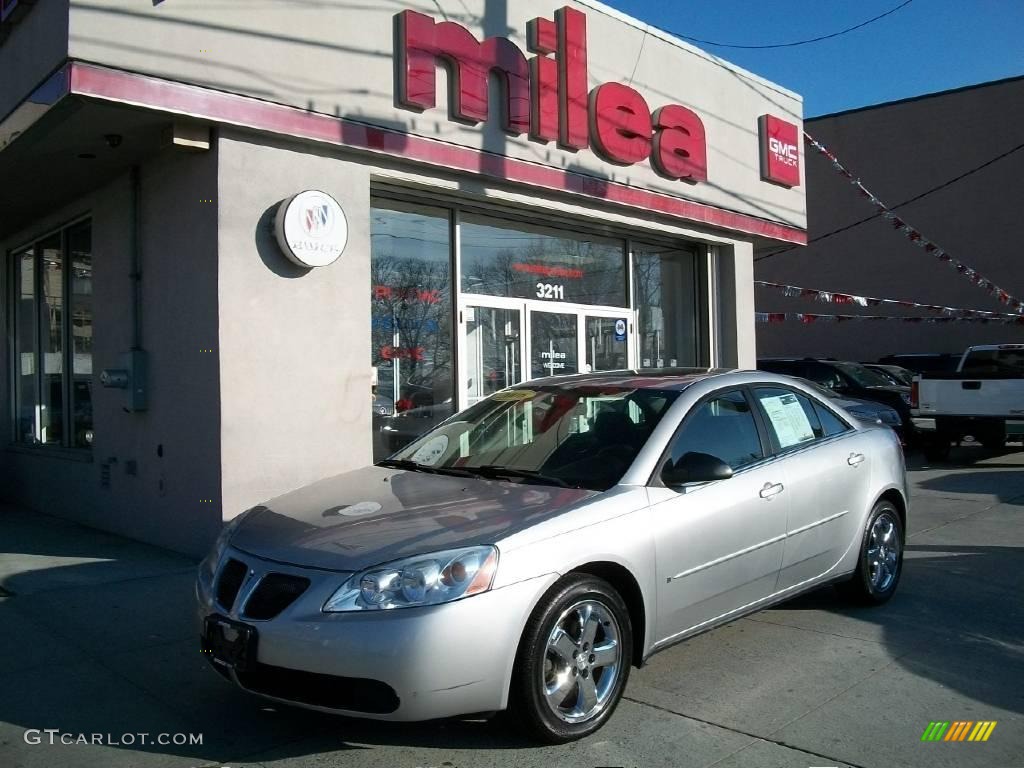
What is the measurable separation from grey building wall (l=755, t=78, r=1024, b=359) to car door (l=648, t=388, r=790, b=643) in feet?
77.2

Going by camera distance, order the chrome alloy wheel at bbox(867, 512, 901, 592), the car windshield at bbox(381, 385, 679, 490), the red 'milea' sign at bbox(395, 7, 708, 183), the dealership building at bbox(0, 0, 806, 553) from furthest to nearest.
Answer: the red 'milea' sign at bbox(395, 7, 708, 183) → the dealership building at bbox(0, 0, 806, 553) → the chrome alloy wheel at bbox(867, 512, 901, 592) → the car windshield at bbox(381, 385, 679, 490)

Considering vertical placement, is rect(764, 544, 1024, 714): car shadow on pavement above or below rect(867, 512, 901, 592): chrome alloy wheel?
below

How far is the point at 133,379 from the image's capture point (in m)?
8.24

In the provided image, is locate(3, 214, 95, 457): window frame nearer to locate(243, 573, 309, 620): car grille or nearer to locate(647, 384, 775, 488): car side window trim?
locate(243, 573, 309, 620): car grille

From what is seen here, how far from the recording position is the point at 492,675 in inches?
145

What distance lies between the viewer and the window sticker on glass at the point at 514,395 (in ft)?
18.7

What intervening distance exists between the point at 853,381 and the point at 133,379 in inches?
486

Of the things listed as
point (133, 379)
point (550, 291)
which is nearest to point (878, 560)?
point (550, 291)

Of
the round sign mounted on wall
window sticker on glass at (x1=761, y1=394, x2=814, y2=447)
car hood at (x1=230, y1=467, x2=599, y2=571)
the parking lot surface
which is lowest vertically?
the parking lot surface

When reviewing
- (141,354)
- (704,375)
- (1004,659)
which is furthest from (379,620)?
(141,354)

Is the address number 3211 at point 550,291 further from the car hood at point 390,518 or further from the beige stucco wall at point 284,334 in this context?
the car hood at point 390,518

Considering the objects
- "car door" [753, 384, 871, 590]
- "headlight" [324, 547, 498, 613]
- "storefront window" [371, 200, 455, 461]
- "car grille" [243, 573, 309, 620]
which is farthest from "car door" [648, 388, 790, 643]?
"storefront window" [371, 200, 455, 461]

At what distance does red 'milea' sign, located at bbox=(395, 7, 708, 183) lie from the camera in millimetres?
8641

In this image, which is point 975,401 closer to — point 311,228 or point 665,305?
point 665,305
